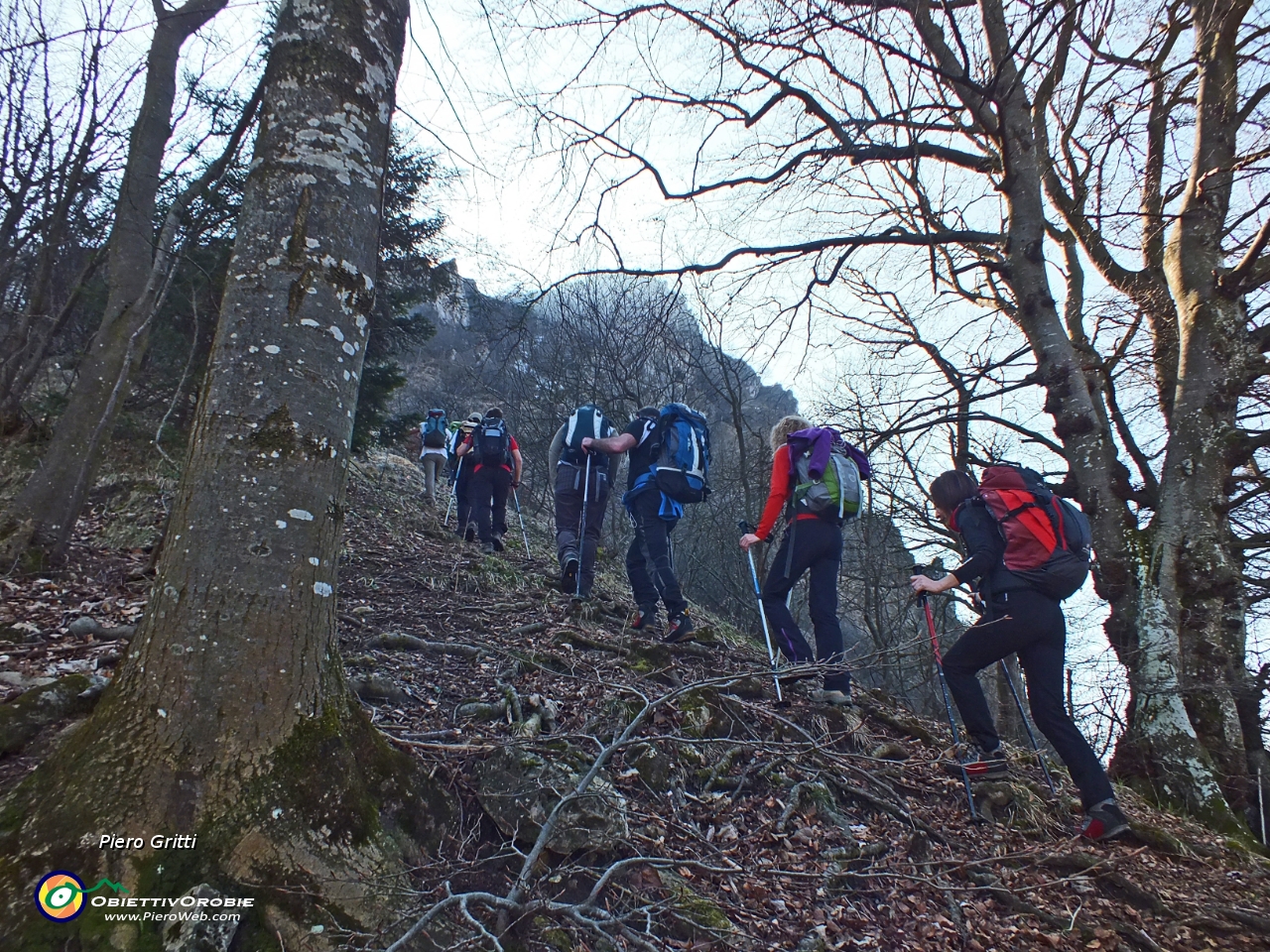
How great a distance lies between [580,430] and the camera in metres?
6.28

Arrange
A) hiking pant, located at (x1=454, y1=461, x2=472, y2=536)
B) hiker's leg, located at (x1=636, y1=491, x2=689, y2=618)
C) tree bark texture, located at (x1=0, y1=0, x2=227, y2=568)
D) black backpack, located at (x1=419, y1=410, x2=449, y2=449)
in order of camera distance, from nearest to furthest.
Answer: tree bark texture, located at (x1=0, y1=0, x2=227, y2=568)
hiker's leg, located at (x1=636, y1=491, x2=689, y2=618)
hiking pant, located at (x1=454, y1=461, x2=472, y2=536)
black backpack, located at (x1=419, y1=410, x2=449, y2=449)

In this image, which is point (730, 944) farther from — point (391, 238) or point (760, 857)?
point (391, 238)

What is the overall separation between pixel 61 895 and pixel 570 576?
503 cm

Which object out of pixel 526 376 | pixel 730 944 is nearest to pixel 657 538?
pixel 730 944

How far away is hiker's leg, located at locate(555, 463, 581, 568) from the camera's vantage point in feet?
21.0

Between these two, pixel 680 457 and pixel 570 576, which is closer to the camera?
pixel 680 457

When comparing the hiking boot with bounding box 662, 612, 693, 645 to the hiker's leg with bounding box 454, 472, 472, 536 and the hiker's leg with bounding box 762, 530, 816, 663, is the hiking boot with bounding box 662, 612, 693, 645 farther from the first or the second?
the hiker's leg with bounding box 454, 472, 472, 536

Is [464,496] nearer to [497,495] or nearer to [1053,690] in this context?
[497,495]

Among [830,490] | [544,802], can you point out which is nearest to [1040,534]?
[830,490]

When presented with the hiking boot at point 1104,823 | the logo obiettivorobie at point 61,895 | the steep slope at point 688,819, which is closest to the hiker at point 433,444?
the steep slope at point 688,819

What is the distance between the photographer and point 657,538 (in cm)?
542

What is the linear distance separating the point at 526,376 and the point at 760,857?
554 inches

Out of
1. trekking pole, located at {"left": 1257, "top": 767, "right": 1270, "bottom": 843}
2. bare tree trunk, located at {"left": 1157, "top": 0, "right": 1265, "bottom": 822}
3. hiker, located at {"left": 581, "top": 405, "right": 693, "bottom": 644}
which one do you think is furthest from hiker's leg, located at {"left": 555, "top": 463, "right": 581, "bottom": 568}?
trekking pole, located at {"left": 1257, "top": 767, "right": 1270, "bottom": 843}

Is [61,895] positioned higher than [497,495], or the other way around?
[497,495]
